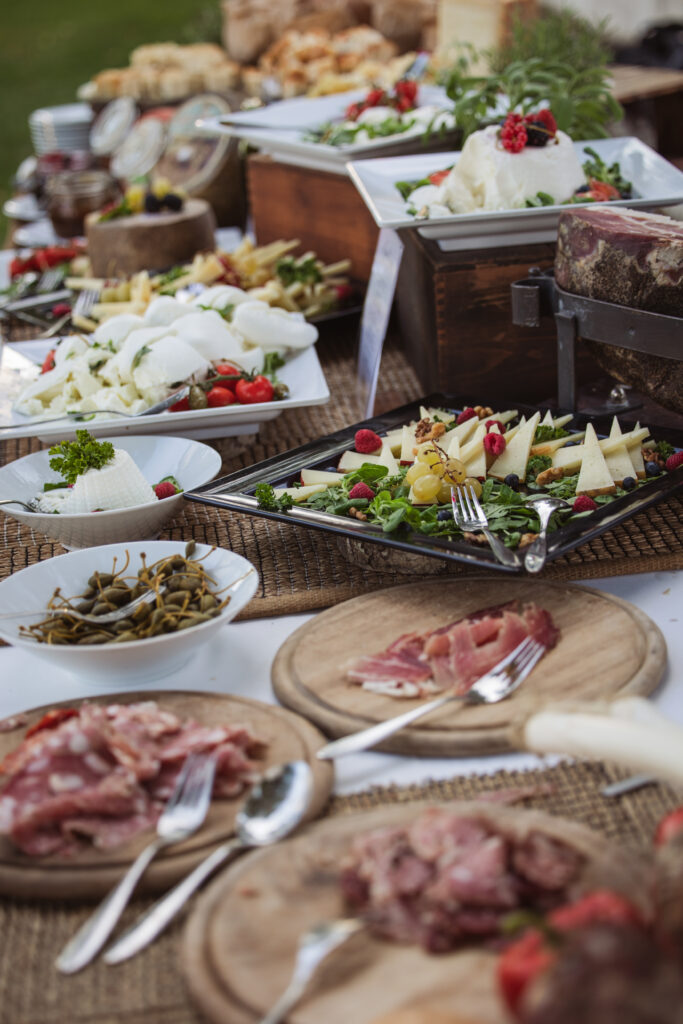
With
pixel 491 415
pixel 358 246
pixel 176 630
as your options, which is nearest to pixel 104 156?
pixel 358 246

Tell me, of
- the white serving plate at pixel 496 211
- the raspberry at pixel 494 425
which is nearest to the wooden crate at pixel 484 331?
the white serving plate at pixel 496 211

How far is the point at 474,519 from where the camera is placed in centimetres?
134

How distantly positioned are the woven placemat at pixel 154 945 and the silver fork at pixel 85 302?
1.81 metres

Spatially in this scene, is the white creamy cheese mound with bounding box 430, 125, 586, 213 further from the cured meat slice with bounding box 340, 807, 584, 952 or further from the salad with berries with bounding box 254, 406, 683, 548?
the cured meat slice with bounding box 340, 807, 584, 952

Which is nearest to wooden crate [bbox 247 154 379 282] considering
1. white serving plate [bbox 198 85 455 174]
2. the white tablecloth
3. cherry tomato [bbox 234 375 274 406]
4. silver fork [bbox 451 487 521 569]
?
white serving plate [bbox 198 85 455 174]

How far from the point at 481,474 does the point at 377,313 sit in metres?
0.70

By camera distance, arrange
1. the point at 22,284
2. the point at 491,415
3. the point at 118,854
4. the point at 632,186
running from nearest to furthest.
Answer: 1. the point at 118,854
2. the point at 491,415
3. the point at 632,186
4. the point at 22,284

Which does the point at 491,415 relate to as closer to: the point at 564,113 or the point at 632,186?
the point at 632,186

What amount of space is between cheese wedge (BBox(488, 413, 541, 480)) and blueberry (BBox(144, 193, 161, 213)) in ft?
5.86

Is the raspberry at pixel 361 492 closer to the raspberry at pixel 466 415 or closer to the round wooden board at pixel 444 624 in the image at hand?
the round wooden board at pixel 444 624

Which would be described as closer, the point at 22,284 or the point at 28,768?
the point at 28,768

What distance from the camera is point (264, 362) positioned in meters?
2.02

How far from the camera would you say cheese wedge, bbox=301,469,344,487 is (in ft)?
4.95

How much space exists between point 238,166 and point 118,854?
300cm
